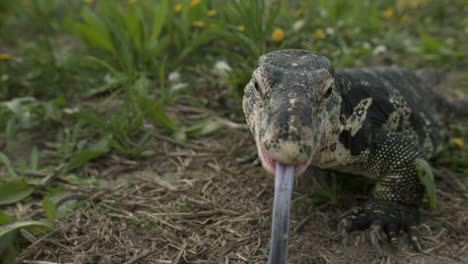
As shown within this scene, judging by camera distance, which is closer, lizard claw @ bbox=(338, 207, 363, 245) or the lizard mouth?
the lizard mouth

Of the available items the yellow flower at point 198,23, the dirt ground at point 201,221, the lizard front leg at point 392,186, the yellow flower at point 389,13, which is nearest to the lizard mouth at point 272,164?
the dirt ground at point 201,221

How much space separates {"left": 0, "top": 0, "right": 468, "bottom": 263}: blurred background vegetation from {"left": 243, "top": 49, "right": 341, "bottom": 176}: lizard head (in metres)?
1.26

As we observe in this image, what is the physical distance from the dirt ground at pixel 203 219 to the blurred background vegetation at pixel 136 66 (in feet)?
0.61

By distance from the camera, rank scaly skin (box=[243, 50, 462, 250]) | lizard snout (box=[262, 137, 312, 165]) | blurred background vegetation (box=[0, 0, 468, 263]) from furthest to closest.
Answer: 1. blurred background vegetation (box=[0, 0, 468, 263])
2. scaly skin (box=[243, 50, 462, 250])
3. lizard snout (box=[262, 137, 312, 165])

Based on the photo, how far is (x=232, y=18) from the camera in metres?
4.18

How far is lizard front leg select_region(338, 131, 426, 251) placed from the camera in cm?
309

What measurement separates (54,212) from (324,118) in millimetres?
1922

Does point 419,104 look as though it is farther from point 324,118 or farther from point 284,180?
point 284,180

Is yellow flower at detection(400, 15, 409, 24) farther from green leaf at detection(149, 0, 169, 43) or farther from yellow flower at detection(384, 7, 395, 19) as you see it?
green leaf at detection(149, 0, 169, 43)

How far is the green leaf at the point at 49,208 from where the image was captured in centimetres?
280

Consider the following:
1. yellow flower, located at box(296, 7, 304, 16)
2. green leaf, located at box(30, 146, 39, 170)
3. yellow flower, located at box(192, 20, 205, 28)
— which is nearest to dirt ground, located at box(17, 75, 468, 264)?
green leaf, located at box(30, 146, 39, 170)

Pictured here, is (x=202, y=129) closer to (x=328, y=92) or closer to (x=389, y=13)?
(x=328, y=92)

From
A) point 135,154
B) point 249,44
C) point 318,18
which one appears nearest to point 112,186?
point 135,154

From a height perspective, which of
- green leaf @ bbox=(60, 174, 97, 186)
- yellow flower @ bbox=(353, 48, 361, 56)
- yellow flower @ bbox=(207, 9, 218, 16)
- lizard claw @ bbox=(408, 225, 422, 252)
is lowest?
lizard claw @ bbox=(408, 225, 422, 252)
